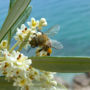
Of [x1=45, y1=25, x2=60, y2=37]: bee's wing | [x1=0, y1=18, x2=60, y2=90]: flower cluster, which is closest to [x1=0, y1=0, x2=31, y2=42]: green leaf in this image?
[x1=0, y1=18, x2=60, y2=90]: flower cluster

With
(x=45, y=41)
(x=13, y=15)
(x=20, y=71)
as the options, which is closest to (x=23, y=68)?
(x=20, y=71)

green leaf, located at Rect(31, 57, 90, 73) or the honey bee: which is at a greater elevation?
the honey bee

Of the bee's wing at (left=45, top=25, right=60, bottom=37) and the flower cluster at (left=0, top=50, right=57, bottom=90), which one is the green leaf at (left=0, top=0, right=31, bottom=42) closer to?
the flower cluster at (left=0, top=50, right=57, bottom=90)

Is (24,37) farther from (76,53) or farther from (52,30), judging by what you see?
(76,53)

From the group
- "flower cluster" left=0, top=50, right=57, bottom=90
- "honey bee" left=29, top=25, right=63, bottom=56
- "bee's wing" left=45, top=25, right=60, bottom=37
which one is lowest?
"flower cluster" left=0, top=50, right=57, bottom=90

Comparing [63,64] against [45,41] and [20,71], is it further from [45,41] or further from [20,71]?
[45,41]
